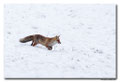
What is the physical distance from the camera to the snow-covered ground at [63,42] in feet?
31.1

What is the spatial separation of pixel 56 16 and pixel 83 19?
108cm

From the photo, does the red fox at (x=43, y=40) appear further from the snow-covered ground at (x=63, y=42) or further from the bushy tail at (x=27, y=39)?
the snow-covered ground at (x=63, y=42)

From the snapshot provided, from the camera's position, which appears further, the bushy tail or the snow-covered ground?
the bushy tail

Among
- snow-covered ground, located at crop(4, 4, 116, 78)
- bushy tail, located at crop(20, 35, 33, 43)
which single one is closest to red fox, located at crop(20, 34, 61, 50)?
bushy tail, located at crop(20, 35, 33, 43)

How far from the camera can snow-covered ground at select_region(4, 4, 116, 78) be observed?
9.49 m

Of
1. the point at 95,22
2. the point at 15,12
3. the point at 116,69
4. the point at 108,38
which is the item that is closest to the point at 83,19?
the point at 95,22

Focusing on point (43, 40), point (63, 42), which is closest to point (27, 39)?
point (43, 40)

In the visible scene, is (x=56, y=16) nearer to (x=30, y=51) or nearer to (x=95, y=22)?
(x=95, y=22)

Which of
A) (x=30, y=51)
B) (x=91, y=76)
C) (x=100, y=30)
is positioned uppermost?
(x=100, y=30)

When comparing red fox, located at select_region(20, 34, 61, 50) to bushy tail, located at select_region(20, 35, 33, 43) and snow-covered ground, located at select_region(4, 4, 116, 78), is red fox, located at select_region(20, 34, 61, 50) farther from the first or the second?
snow-covered ground, located at select_region(4, 4, 116, 78)

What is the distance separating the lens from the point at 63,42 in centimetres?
1096

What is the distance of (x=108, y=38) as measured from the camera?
38.1 feet

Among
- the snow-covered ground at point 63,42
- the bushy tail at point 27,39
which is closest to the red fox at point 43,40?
the bushy tail at point 27,39

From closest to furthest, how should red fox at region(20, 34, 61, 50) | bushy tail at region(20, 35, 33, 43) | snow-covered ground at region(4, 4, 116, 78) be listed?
1. snow-covered ground at region(4, 4, 116, 78)
2. red fox at region(20, 34, 61, 50)
3. bushy tail at region(20, 35, 33, 43)
